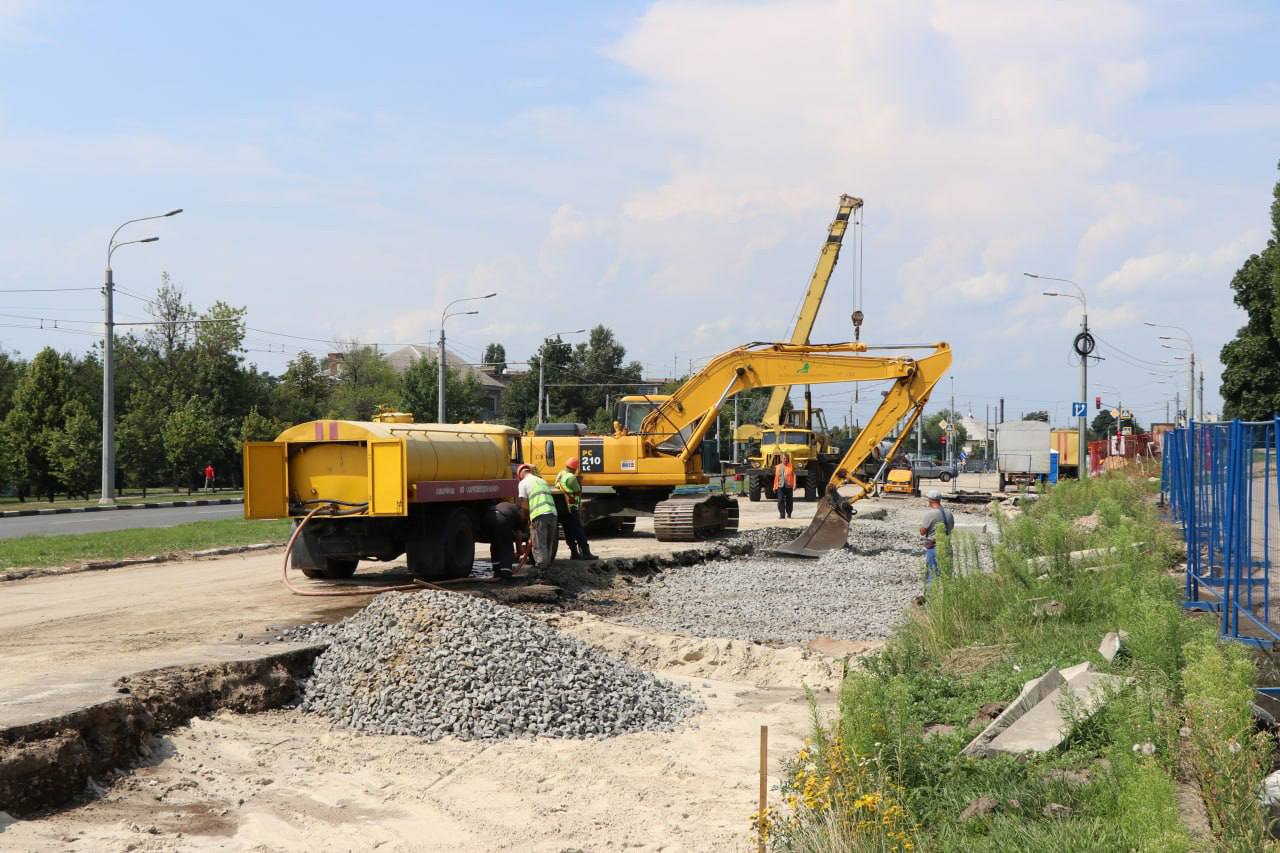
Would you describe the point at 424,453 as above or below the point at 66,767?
above

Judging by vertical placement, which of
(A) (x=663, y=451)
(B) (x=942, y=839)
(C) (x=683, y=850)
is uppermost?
(A) (x=663, y=451)

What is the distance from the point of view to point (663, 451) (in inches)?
977

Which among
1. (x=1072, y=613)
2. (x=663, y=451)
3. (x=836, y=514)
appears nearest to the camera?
(x=1072, y=613)

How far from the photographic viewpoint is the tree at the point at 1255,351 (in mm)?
51500

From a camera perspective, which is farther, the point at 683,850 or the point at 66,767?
the point at 66,767

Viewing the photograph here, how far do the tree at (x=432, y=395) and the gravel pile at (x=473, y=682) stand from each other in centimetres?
5006

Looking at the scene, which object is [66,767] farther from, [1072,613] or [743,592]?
[743,592]

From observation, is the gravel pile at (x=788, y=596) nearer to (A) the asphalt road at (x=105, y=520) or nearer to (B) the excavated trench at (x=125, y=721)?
(B) the excavated trench at (x=125, y=721)

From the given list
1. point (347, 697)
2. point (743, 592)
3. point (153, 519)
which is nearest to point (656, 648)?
point (347, 697)

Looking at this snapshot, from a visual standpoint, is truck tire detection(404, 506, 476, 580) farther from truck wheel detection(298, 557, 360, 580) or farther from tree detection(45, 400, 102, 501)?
tree detection(45, 400, 102, 501)

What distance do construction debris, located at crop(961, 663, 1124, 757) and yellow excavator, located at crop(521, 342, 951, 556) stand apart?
46.4 feet

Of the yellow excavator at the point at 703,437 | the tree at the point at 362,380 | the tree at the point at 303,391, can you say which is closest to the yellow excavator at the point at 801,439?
the yellow excavator at the point at 703,437

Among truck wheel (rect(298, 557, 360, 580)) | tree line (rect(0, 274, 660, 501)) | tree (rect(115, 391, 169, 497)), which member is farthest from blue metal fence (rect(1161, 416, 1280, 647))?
tree (rect(115, 391, 169, 497))

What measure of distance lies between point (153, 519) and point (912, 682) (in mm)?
26762
